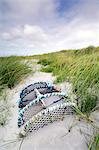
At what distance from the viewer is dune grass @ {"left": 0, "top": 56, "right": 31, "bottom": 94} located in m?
5.23

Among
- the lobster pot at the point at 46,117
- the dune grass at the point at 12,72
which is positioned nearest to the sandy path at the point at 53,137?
the lobster pot at the point at 46,117

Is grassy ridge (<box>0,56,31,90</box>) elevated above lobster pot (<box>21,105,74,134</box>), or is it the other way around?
grassy ridge (<box>0,56,31,90</box>)

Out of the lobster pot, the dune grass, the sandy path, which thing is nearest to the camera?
the sandy path

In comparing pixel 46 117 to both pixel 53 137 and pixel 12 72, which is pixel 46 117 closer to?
pixel 53 137

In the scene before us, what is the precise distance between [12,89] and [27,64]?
150 centimetres

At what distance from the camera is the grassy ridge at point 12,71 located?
523 cm

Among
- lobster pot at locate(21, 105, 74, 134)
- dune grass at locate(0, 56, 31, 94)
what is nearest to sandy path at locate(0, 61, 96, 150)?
lobster pot at locate(21, 105, 74, 134)

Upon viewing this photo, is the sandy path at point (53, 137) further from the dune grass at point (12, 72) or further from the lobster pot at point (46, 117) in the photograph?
the dune grass at point (12, 72)

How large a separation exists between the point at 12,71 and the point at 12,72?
0.05 meters

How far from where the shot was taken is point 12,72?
5.50 m

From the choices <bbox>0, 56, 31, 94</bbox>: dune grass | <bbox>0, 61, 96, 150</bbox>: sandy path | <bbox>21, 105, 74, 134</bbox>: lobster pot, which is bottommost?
<bbox>0, 61, 96, 150</bbox>: sandy path

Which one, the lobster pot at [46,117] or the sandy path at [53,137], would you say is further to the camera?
the lobster pot at [46,117]

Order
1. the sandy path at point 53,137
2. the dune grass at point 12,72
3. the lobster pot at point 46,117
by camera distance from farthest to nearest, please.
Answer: the dune grass at point 12,72 → the lobster pot at point 46,117 → the sandy path at point 53,137

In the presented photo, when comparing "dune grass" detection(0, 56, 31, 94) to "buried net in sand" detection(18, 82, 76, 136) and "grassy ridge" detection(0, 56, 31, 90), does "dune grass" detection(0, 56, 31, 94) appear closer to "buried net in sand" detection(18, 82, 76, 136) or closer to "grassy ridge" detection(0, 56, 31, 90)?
"grassy ridge" detection(0, 56, 31, 90)
